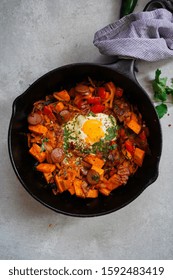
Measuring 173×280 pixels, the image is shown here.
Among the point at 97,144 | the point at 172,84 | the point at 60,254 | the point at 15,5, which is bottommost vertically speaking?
the point at 60,254

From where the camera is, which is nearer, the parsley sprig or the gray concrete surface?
the parsley sprig

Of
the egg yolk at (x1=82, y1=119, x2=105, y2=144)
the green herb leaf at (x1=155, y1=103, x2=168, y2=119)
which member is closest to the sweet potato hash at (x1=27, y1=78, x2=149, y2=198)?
the egg yolk at (x1=82, y1=119, x2=105, y2=144)

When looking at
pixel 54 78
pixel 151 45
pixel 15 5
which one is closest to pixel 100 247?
pixel 54 78

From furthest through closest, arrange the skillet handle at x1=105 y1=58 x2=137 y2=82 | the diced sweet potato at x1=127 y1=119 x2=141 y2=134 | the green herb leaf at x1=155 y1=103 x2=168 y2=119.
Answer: the green herb leaf at x1=155 y1=103 x2=168 y2=119 < the diced sweet potato at x1=127 y1=119 x2=141 y2=134 < the skillet handle at x1=105 y1=58 x2=137 y2=82

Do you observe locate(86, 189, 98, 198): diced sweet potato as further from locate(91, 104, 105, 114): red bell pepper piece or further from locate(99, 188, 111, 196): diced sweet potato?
locate(91, 104, 105, 114): red bell pepper piece

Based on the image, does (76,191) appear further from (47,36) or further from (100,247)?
(47,36)

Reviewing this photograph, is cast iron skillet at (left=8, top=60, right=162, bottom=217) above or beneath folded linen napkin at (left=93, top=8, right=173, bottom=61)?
beneath

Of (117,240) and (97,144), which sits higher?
(97,144)
